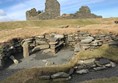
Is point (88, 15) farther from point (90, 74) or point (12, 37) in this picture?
point (90, 74)

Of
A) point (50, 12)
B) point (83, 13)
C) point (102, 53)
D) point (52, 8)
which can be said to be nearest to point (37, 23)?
point (50, 12)

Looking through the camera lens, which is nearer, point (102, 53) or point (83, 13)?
point (102, 53)

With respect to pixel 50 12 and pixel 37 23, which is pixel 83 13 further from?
pixel 37 23

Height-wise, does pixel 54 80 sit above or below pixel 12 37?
below

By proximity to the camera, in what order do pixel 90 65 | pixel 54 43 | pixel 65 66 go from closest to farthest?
pixel 65 66 < pixel 90 65 < pixel 54 43

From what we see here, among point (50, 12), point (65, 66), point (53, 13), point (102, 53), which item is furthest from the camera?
point (53, 13)

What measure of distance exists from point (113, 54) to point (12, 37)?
39.3ft

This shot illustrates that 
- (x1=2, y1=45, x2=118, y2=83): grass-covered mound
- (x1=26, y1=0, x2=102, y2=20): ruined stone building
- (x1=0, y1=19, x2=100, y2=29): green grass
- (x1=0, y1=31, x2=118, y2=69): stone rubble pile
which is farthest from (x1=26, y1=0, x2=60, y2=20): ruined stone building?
(x1=2, y1=45, x2=118, y2=83): grass-covered mound

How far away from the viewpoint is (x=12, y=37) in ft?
112

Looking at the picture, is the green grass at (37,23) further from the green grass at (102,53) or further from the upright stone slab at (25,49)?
the green grass at (102,53)

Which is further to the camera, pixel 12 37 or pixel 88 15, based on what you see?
pixel 88 15

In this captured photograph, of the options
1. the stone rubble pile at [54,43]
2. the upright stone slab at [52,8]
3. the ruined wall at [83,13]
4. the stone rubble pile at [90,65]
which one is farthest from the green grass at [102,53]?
the upright stone slab at [52,8]

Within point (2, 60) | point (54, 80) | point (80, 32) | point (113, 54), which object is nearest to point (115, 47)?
point (113, 54)

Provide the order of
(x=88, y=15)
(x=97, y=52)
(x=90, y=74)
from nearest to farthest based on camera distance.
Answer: (x=90, y=74)
(x=97, y=52)
(x=88, y=15)
